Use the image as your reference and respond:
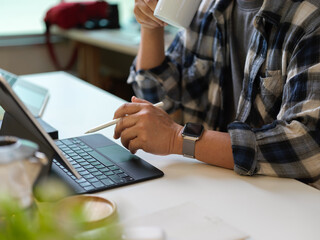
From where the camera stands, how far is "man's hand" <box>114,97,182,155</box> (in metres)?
0.93

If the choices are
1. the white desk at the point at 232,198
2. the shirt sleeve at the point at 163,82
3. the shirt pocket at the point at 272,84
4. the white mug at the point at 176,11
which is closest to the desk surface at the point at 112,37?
the shirt sleeve at the point at 163,82

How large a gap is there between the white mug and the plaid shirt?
101mm

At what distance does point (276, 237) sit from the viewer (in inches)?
26.2

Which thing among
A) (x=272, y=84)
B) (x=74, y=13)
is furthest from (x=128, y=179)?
(x=74, y=13)

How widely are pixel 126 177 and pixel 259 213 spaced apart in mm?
240

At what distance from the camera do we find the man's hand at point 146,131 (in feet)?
3.06

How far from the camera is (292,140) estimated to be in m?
0.88

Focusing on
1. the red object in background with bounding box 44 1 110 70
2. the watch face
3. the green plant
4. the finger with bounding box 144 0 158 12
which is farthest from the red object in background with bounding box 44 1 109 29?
the green plant

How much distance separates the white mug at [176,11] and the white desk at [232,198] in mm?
365

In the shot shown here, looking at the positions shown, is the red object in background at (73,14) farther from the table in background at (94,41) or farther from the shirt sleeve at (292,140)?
the shirt sleeve at (292,140)

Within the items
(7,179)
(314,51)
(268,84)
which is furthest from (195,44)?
(7,179)

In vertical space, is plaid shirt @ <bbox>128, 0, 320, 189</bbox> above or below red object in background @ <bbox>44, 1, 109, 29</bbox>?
above

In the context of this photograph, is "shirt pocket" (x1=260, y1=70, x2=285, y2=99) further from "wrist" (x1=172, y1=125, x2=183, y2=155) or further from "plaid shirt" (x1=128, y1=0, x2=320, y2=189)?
"wrist" (x1=172, y1=125, x2=183, y2=155)

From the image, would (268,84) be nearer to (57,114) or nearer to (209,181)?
(209,181)
